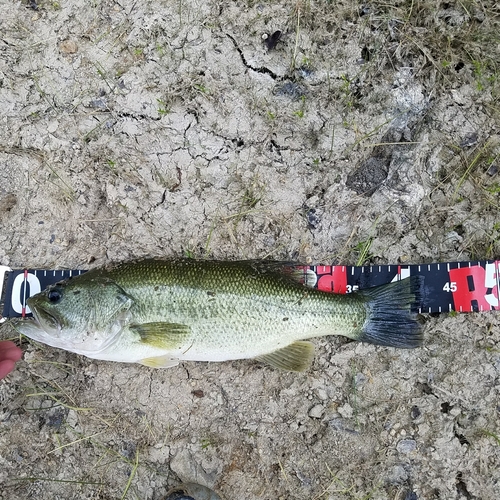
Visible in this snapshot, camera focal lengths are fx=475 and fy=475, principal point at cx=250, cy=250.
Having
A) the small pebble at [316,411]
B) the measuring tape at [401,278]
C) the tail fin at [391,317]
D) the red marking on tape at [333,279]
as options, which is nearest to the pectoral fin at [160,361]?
the measuring tape at [401,278]

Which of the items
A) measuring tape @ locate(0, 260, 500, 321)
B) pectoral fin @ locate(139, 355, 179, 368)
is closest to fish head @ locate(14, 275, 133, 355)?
pectoral fin @ locate(139, 355, 179, 368)

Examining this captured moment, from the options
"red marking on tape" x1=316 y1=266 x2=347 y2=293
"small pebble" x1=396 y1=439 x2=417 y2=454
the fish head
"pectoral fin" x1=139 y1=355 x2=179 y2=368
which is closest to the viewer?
the fish head

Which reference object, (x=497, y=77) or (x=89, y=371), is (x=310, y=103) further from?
(x=89, y=371)

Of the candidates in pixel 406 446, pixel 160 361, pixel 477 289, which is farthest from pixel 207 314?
pixel 477 289

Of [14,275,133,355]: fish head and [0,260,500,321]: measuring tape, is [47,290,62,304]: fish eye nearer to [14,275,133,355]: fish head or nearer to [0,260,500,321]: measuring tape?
[14,275,133,355]: fish head

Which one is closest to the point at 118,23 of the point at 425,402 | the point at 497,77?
the point at 497,77

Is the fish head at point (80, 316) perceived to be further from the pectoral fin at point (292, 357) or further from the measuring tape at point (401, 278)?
the pectoral fin at point (292, 357)
